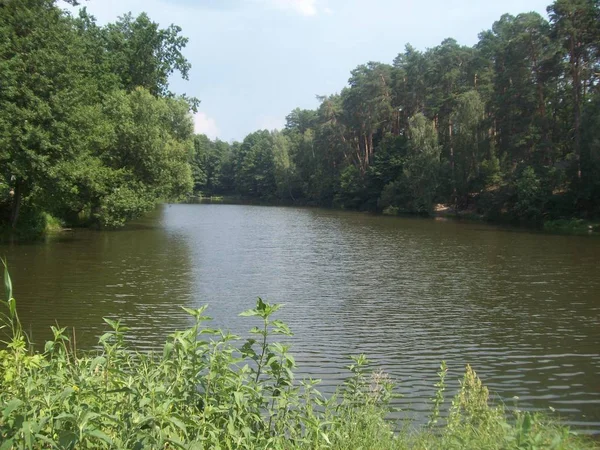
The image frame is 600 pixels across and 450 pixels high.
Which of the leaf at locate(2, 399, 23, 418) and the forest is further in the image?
the forest

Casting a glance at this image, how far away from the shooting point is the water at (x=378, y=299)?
31.9ft

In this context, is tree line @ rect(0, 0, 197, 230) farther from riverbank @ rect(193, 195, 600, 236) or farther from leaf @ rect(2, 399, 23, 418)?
riverbank @ rect(193, 195, 600, 236)

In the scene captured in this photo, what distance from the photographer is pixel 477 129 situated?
53938mm

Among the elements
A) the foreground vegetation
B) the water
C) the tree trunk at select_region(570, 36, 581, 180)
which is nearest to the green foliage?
the tree trunk at select_region(570, 36, 581, 180)

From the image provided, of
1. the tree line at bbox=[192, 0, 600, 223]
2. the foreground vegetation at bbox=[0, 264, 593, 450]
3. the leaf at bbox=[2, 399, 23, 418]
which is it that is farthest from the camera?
the tree line at bbox=[192, 0, 600, 223]

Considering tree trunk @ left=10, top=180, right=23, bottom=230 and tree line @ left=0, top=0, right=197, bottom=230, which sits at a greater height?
tree line @ left=0, top=0, right=197, bottom=230

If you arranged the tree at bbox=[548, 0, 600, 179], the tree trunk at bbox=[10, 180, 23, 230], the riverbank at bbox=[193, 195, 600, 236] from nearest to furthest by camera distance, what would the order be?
the tree trunk at bbox=[10, 180, 23, 230] < the riverbank at bbox=[193, 195, 600, 236] < the tree at bbox=[548, 0, 600, 179]

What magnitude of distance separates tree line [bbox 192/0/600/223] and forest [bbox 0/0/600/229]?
6.2 inches

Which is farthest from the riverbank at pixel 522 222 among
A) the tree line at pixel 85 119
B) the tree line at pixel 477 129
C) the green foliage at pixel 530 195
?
the tree line at pixel 85 119

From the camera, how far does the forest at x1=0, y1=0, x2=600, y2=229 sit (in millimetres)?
23203

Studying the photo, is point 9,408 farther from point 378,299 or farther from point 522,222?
point 522,222

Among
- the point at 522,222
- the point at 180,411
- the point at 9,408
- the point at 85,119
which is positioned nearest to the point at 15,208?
the point at 85,119

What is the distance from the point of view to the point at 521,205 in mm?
44156

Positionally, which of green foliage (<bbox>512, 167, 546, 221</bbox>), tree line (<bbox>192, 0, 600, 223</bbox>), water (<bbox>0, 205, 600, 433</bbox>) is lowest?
water (<bbox>0, 205, 600, 433</bbox>)
